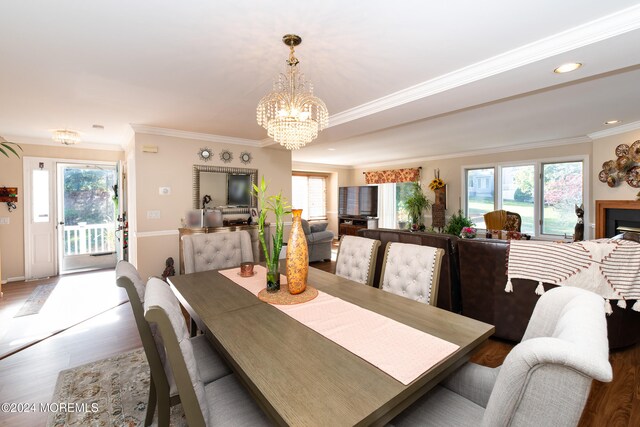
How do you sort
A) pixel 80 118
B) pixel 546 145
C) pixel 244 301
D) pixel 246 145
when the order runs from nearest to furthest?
pixel 244 301
pixel 80 118
pixel 246 145
pixel 546 145

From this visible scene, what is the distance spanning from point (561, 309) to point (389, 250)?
1.21 m

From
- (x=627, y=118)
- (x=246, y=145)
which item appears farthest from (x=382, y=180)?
(x=627, y=118)

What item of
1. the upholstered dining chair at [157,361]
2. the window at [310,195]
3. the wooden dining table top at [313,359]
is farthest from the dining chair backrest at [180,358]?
the window at [310,195]

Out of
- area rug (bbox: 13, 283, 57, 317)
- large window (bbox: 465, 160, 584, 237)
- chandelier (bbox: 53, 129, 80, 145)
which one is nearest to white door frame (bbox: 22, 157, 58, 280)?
area rug (bbox: 13, 283, 57, 317)

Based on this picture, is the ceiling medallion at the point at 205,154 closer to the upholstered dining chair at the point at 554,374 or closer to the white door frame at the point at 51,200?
the white door frame at the point at 51,200

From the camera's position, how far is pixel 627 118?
3887 mm

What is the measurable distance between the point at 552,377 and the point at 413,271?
135 centimetres

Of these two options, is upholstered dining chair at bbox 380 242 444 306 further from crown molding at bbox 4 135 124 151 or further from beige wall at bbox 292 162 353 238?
beige wall at bbox 292 162 353 238

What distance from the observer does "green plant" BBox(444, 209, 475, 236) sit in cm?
617

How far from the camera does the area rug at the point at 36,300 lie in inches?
139

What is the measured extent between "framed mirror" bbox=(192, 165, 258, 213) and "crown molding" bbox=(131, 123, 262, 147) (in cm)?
44

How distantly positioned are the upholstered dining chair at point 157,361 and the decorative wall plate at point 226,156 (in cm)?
340

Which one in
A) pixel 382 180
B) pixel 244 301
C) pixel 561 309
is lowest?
pixel 244 301

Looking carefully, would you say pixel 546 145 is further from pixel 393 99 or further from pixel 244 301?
pixel 244 301
